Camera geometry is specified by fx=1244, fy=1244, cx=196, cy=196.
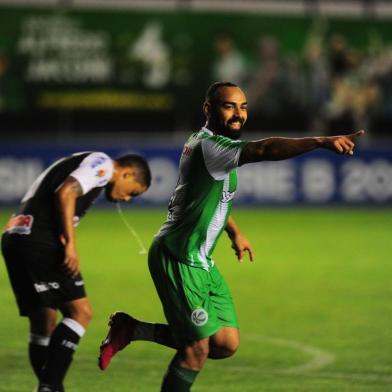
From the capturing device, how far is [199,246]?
22.9ft

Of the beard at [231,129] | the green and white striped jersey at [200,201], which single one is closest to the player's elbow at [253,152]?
the green and white striped jersey at [200,201]

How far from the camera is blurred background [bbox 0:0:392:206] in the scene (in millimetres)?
23797

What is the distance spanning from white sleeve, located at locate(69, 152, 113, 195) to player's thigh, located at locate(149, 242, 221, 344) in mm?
935

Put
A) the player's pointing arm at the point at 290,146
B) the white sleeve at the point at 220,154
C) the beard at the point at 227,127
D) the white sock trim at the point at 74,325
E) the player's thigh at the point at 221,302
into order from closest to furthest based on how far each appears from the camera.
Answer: the player's pointing arm at the point at 290,146 → the white sleeve at the point at 220,154 → the beard at the point at 227,127 → the player's thigh at the point at 221,302 → the white sock trim at the point at 74,325

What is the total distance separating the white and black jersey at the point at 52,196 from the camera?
25.6 ft

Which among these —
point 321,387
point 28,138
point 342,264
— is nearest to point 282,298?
point 342,264

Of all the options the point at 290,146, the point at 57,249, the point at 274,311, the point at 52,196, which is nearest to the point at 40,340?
the point at 57,249

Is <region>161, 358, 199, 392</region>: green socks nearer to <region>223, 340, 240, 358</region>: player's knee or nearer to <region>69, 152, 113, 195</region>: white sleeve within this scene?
<region>223, 340, 240, 358</region>: player's knee

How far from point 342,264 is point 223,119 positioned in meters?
9.75

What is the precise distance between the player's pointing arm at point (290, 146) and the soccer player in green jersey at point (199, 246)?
230 mm

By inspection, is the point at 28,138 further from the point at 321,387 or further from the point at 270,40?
the point at 321,387

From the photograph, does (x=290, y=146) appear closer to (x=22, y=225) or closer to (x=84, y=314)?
(x=84, y=314)

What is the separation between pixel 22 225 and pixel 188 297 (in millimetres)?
1506

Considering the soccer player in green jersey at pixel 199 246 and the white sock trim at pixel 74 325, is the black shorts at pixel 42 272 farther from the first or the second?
the soccer player in green jersey at pixel 199 246
